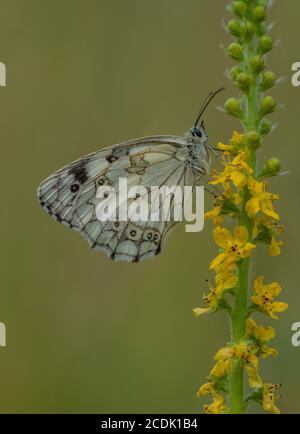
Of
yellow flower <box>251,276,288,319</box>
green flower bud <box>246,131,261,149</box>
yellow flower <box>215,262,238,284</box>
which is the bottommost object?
yellow flower <box>251,276,288,319</box>

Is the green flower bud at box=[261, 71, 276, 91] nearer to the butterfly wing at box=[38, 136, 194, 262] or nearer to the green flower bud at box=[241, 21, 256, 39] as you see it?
the green flower bud at box=[241, 21, 256, 39]

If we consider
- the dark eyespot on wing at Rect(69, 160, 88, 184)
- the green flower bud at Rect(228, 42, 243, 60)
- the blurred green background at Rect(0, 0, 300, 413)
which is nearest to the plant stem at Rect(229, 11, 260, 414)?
the green flower bud at Rect(228, 42, 243, 60)

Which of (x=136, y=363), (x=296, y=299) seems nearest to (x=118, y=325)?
(x=136, y=363)

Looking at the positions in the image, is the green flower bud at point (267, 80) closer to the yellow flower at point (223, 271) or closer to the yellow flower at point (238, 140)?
the yellow flower at point (238, 140)

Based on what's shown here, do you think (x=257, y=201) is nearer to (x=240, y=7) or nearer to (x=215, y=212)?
(x=215, y=212)

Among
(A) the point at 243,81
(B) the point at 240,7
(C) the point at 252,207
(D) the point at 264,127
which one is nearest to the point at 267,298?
(C) the point at 252,207

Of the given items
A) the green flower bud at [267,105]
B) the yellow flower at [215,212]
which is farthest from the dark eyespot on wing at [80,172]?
the green flower bud at [267,105]
